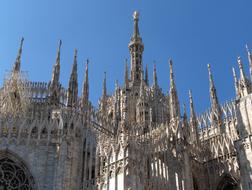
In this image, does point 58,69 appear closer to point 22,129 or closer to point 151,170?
point 22,129

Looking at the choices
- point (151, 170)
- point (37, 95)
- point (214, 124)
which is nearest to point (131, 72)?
point (214, 124)

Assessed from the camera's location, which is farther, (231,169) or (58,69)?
(58,69)

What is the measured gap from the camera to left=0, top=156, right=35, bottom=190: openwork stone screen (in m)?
21.4

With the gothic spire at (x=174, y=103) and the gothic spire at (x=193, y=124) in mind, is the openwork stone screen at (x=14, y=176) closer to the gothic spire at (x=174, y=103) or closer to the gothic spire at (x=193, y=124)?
the gothic spire at (x=174, y=103)

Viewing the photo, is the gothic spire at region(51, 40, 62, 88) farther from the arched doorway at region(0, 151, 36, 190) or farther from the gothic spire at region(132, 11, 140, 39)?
the gothic spire at region(132, 11, 140, 39)

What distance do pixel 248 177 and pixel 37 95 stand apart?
15506 millimetres

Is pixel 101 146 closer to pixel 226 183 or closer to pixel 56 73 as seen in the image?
pixel 226 183

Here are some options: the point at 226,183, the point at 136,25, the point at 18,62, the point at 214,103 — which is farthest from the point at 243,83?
the point at 136,25

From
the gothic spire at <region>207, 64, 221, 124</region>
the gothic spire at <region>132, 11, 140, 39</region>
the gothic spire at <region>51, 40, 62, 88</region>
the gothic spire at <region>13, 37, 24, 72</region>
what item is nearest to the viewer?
the gothic spire at <region>51, 40, 62, 88</region>

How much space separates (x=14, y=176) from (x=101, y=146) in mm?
6969

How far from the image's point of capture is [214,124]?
30.8 meters

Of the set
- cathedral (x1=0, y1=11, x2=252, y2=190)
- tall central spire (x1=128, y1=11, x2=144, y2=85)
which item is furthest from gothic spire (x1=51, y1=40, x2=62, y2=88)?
tall central spire (x1=128, y1=11, x2=144, y2=85)

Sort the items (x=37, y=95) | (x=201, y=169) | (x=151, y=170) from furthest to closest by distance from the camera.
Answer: (x=37, y=95) → (x=201, y=169) → (x=151, y=170)

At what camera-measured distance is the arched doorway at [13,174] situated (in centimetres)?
2144
